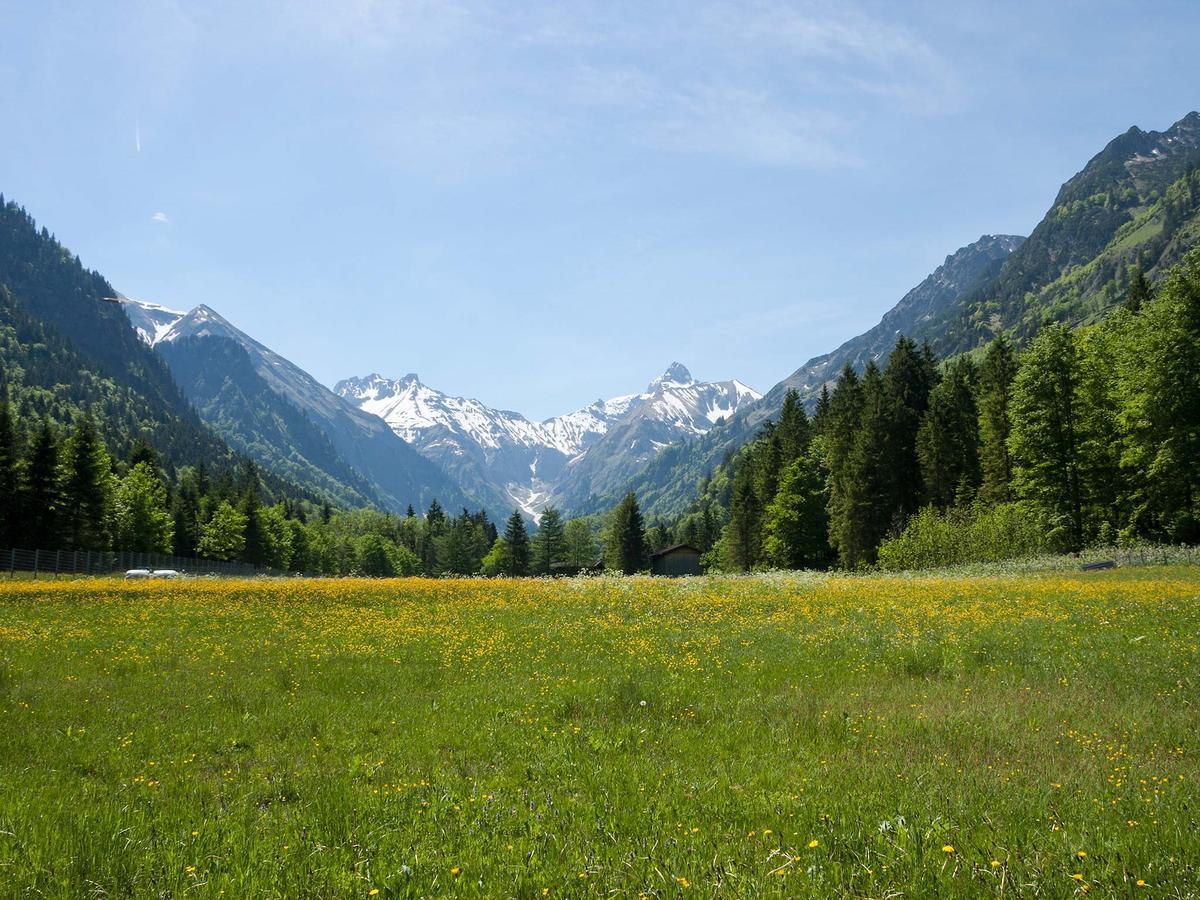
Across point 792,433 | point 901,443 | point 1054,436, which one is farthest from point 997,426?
point 792,433

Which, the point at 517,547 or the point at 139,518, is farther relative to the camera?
the point at 517,547

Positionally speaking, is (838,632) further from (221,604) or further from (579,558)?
(579,558)

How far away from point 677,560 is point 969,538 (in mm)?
63582

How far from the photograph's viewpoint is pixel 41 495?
66062 mm

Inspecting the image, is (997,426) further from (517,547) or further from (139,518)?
(139,518)

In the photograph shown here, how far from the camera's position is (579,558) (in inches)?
6496

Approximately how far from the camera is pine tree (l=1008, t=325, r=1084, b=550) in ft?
137

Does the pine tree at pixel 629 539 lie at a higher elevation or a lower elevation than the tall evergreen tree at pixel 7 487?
lower

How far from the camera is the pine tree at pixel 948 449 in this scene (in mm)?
55812

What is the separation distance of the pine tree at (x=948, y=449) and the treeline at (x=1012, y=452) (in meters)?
0.11

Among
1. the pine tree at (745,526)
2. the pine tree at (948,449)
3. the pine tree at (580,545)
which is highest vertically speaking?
the pine tree at (948,449)

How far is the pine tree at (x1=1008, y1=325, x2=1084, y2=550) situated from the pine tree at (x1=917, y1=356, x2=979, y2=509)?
12.2 m

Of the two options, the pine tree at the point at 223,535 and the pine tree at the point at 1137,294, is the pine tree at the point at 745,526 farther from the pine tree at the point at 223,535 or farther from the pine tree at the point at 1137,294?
the pine tree at the point at 223,535

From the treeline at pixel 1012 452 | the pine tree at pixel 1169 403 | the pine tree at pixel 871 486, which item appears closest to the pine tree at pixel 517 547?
the treeline at pixel 1012 452
